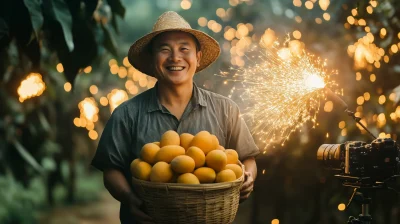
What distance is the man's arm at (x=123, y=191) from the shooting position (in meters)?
2.74

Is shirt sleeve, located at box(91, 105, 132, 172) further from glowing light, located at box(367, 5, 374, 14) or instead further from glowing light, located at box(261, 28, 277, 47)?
glowing light, located at box(261, 28, 277, 47)

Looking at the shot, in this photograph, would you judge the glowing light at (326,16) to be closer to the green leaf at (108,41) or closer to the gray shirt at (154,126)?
the green leaf at (108,41)

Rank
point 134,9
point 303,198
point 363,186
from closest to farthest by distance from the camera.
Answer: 1. point 363,186
2. point 303,198
3. point 134,9

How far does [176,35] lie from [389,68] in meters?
2.70

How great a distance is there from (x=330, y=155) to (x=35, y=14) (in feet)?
5.61

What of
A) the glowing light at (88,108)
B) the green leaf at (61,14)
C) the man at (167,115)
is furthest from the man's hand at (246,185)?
the glowing light at (88,108)

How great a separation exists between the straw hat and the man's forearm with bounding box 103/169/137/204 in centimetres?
62

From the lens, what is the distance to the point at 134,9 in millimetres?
22031

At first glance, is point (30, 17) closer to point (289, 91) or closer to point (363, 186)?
point (289, 91)

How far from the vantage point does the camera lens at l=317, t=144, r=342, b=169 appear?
3340mm

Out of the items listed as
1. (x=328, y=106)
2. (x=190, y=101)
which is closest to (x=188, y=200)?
(x=190, y=101)

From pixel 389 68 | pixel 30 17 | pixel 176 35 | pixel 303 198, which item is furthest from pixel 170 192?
pixel 303 198

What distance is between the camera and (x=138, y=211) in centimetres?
274

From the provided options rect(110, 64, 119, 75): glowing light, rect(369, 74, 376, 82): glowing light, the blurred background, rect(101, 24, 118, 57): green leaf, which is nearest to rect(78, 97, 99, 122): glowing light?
rect(110, 64, 119, 75): glowing light
